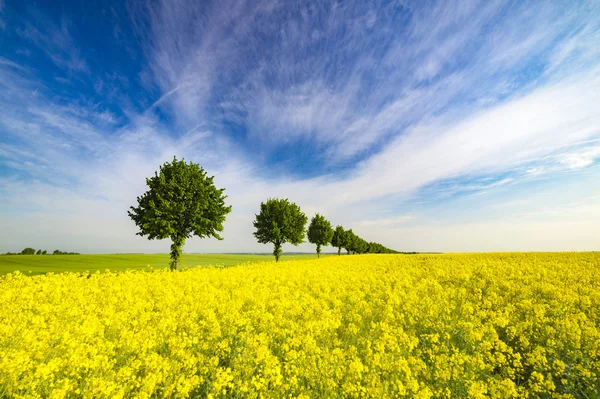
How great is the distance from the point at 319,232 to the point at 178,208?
43867 millimetres

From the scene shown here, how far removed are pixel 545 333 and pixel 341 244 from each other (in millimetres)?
78014

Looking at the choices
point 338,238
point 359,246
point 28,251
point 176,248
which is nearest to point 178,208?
point 176,248

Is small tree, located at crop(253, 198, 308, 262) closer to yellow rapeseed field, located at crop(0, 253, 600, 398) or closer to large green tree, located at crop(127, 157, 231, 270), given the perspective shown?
large green tree, located at crop(127, 157, 231, 270)

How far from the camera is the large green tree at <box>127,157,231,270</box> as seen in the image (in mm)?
22875

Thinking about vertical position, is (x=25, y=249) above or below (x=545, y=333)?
above

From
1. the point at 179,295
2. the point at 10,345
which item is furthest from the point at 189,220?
the point at 10,345

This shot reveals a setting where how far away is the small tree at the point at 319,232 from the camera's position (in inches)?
2496

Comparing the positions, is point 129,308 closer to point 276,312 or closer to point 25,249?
point 276,312

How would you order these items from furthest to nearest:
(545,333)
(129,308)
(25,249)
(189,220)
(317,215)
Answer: (317,215)
(25,249)
(189,220)
(129,308)
(545,333)

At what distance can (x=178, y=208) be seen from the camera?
2350cm

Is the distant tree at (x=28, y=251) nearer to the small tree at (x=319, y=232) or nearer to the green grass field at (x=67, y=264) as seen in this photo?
the green grass field at (x=67, y=264)

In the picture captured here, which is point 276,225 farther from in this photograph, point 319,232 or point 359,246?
point 359,246

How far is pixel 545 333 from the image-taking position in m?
7.57

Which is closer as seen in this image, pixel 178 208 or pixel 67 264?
pixel 178 208
